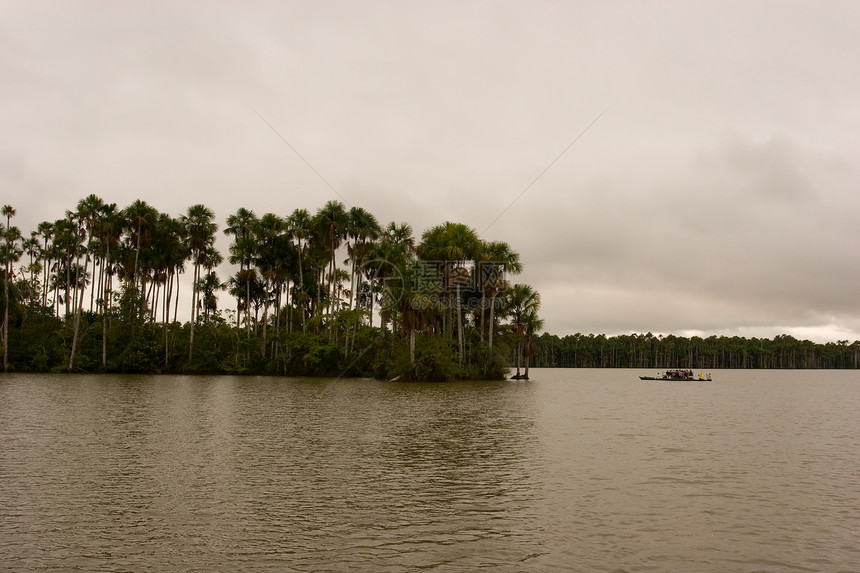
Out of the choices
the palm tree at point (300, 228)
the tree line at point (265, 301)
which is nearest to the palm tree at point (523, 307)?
the tree line at point (265, 301)

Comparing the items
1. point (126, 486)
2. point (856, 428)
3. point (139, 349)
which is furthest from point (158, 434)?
point (139, 349)

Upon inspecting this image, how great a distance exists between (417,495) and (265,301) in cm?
7500

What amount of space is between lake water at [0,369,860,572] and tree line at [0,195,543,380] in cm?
4584

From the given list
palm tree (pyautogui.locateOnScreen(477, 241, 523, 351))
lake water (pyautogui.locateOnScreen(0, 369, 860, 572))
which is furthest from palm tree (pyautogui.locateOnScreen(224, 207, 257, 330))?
lake water (pyautogui.locateOnScreen(0, 369, 860, 572))

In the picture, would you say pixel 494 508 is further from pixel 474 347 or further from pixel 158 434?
Answer: pixel 474 347

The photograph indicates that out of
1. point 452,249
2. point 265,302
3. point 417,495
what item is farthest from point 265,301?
point 417,495

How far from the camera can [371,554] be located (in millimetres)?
11227

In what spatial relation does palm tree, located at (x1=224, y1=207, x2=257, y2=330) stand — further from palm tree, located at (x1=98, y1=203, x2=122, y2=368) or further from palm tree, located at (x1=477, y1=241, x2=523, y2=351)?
palm tree, located at (x1=477, y1=241, x2=523, y2=351)

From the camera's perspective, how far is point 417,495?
15797 mm

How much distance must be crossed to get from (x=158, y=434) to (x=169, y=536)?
14898mm

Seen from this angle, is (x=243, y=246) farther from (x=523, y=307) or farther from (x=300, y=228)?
(x=523, y=307)

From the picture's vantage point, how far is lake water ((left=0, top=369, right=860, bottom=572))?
11258mm

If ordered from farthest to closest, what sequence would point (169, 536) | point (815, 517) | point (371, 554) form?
point (815, 517)
point (169, 536)
point (371, 554)

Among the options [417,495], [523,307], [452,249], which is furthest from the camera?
[523,307]
